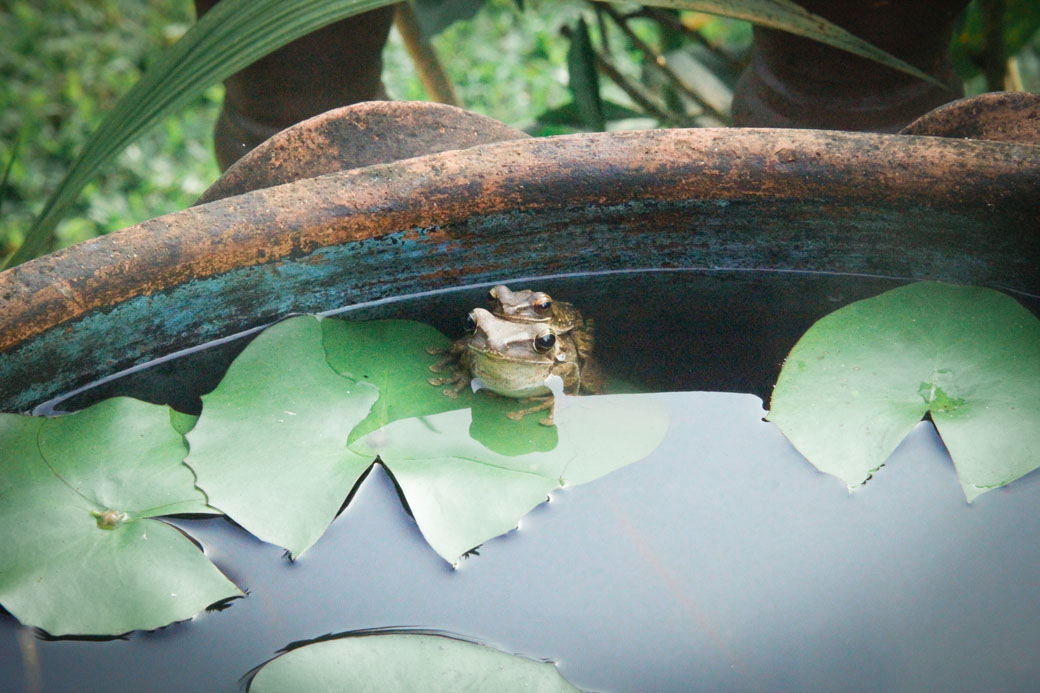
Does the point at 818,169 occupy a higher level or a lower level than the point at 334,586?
higher

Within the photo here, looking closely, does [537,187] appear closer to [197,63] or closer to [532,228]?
[532,228]

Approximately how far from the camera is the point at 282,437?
3.70ft

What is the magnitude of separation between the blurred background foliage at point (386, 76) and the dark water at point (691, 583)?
3.48 feet

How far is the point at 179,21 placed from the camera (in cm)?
341

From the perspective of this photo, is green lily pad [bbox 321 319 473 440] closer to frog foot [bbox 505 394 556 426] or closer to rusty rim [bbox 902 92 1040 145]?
frog foot [bbox 505 394 556 426]

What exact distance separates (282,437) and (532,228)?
42cm

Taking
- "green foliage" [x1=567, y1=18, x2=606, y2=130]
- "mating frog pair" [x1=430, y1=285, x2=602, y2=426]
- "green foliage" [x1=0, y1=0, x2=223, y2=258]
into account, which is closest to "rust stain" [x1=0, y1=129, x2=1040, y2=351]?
"mating frog pair" [x1=430, y1=285, x2=602, y2=426]

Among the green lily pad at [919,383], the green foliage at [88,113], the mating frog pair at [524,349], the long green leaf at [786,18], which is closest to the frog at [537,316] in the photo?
the mating frog pair at [524,349]

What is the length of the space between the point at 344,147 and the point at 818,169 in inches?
24.3

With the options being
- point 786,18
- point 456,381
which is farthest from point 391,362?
point 786,18

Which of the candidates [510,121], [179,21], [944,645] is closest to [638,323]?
[944,645]

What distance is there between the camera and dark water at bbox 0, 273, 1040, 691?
2.99ft

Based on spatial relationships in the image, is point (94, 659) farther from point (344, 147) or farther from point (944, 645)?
point (944, 645)

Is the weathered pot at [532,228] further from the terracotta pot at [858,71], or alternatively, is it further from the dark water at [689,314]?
the terracotta pot at [858,71]
